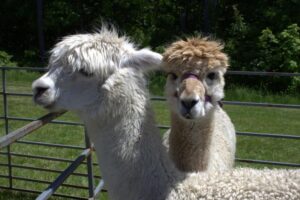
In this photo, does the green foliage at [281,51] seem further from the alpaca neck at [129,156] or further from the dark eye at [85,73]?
the dark eye at [85,73]

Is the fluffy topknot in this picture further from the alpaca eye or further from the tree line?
the tree line

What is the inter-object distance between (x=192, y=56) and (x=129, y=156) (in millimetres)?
912

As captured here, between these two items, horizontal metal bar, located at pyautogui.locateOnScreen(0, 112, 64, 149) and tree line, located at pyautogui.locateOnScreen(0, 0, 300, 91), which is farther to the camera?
tree line, located at pyautogui.locateOnScreen(0, 0, 300, 91)

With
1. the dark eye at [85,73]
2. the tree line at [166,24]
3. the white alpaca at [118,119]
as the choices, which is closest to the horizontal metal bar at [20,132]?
the white alpaca at [118,119]

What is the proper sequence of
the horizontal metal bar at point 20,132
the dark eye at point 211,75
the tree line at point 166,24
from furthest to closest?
the tree line at point 166,24 → the dark eye at point 211,75 → the horizontal metal bar at point 20,132

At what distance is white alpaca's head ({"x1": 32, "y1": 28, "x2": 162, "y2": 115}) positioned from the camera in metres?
2.79

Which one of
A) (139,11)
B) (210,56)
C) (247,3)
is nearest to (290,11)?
(247,3)

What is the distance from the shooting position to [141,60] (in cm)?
288

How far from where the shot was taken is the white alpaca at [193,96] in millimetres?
3287

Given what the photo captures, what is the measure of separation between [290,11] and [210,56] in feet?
42.4

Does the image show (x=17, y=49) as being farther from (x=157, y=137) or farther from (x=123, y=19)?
(x=157, y=137)

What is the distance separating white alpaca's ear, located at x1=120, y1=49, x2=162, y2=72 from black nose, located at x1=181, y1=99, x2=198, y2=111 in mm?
393

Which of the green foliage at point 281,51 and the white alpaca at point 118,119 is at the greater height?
the white alpaca at point 118,119

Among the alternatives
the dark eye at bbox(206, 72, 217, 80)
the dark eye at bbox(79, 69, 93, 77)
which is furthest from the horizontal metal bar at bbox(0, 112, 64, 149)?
the dark eye at bbox(206, 72, 217, 80)
